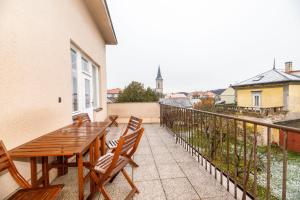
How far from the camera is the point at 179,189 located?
6.69ft

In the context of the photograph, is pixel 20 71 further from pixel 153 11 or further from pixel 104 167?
pixel 153 11

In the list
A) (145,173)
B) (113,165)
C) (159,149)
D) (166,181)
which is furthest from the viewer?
(159,149)

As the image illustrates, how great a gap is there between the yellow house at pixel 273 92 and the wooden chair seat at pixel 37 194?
49.2ft

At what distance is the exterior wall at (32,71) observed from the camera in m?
1.54

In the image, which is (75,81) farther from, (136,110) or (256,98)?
(256,98)

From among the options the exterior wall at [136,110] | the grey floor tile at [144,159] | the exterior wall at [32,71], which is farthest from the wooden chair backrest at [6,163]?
the exterior wall at [136,110]

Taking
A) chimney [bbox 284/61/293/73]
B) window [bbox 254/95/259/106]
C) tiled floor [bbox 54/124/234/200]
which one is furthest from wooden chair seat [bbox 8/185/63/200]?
chimney [bbox 284/61/293/73]

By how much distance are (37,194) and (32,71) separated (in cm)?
143

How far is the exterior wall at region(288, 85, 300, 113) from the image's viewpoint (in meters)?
13.9

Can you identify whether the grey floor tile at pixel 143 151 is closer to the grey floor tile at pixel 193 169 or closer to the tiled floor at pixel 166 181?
the tiled floor at pixel 166 181

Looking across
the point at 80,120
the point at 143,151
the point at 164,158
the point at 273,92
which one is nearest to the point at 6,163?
the point at 80,120

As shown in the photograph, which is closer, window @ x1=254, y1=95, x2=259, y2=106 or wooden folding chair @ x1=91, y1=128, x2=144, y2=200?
wooden folding chair @ x1=91, y1=128, x2=144, y2=200

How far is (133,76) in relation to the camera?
105ft

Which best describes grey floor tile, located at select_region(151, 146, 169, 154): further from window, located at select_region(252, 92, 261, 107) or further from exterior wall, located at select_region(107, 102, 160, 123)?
window, located at select_region(252, 92, 261, 107)
